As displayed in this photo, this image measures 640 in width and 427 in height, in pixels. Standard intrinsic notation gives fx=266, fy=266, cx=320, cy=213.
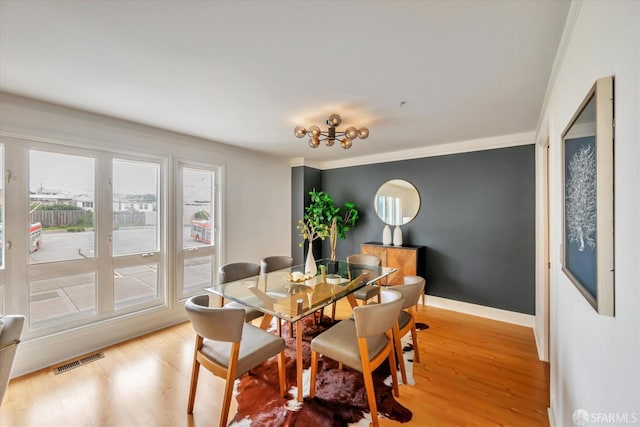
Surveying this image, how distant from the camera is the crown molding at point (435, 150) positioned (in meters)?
3.35

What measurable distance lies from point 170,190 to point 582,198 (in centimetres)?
373

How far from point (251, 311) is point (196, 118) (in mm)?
2087

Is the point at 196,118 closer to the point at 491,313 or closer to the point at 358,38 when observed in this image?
the point at 358,38

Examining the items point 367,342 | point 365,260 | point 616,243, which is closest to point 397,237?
point 365,260

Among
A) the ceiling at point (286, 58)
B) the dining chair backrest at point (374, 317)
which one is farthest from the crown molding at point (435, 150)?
the dining chair backrest at point (374, 317)

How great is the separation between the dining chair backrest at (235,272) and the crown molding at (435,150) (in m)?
2.41

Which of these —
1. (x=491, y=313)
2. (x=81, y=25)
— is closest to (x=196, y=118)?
(x=81, y=25)

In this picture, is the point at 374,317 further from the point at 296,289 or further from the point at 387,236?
the point at 387,236

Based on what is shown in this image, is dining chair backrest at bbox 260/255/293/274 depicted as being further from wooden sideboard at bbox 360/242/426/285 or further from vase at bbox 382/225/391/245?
vase at bbox 382/225/391/245

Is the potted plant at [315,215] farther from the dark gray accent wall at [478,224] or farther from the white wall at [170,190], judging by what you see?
the dark gray accent wall at [478,224]

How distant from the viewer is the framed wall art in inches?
30.5

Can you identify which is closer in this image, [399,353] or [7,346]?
[7,346]

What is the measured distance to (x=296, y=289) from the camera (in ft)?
8.17

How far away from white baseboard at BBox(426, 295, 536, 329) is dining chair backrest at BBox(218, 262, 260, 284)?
2669 mm
